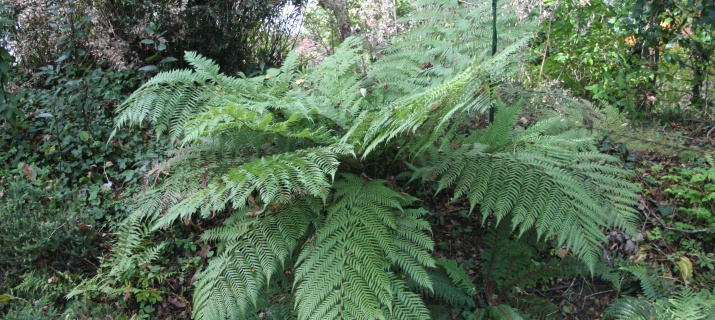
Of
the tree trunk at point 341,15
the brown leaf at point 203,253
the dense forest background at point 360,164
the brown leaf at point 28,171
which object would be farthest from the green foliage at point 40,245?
the tree trunk at point 341,15

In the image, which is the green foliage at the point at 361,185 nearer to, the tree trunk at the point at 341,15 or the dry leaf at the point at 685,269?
the dry leaf at the point at 685,269

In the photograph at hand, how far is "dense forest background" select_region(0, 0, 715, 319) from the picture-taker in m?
1.92

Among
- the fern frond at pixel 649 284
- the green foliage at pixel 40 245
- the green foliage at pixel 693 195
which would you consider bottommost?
the fern frond at pixel 649 284

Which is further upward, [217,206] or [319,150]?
[319,150]

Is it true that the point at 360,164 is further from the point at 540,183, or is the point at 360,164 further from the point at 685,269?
the point at 685,269

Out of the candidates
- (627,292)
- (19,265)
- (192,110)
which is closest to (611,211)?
(627,292)

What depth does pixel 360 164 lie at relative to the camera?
7.21ft

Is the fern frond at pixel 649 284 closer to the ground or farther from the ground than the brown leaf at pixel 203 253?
closer to the ground

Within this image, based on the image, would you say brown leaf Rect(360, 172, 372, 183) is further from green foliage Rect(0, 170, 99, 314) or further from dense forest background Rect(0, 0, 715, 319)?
green foliage Rect(0, 170, 99, 314)

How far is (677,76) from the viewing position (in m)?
4.30

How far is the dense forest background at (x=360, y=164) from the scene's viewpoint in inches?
75.8

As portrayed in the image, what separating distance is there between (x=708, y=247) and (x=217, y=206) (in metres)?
2.40

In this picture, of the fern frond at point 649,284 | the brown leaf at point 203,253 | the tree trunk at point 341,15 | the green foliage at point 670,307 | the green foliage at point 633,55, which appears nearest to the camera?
the green foliage at point 670,307

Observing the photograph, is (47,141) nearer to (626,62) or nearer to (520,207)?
(520,207)
